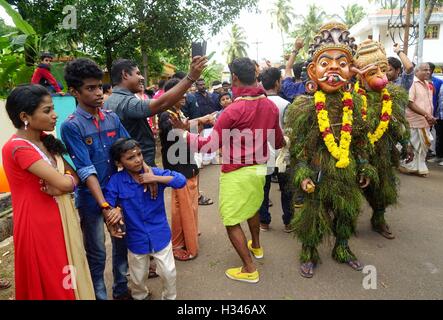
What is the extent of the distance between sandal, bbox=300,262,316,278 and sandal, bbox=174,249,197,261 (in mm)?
1139

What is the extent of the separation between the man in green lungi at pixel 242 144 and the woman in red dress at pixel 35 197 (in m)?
1.08

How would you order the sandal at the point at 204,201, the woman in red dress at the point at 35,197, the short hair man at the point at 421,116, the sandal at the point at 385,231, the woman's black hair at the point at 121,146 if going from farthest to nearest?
the short hair man at the point at 421,116, the sandal at the point at 204,201, the sandal at the point at 385,231, the woman's black hair at the point at 121,146, the woman in red dress at the point at 35,197

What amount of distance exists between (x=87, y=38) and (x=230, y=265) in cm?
689

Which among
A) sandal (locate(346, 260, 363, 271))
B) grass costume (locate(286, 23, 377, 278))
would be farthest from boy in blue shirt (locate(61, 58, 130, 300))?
sandal (locate(346, 260, 363, 271))

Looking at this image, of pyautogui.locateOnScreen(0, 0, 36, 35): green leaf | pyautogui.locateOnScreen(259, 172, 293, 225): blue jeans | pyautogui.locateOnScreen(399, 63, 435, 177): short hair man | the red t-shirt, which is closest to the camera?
the red t-shirt

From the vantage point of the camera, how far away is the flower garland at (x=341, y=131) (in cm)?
293

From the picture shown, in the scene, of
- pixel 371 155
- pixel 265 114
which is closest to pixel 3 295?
pixel 265 114

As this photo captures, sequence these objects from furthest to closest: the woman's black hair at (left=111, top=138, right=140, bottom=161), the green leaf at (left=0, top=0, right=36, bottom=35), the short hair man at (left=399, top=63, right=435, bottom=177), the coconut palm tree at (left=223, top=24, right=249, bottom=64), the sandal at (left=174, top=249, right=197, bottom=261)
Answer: the coconut palm tree at (left=223, top=24, right=249, bottom=64) < the short hair man at (left=399, top=63, right=435, bottom=177) < the green leaf at (left=0, top=0, right=36, bottom=35) < the sandal at (left=174, top=249, right=197, bottom=261) < the woman's black hair at (left=111, top=138, right=140, bottom=161)

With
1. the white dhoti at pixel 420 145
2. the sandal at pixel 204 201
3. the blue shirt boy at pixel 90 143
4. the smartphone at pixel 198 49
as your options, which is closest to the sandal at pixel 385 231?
the sandal at pixel 204 201

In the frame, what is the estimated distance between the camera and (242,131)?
2.93 meters

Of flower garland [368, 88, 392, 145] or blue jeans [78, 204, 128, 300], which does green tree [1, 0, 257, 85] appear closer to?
blue jeans [78, 204, 128, 300]

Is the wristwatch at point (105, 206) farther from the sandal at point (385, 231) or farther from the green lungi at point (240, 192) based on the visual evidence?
the sandal at point (385, 231)

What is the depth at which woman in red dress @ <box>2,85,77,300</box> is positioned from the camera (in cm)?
201

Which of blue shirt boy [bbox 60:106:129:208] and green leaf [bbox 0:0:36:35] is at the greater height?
green leaf [bbox 0:0:36:35]
